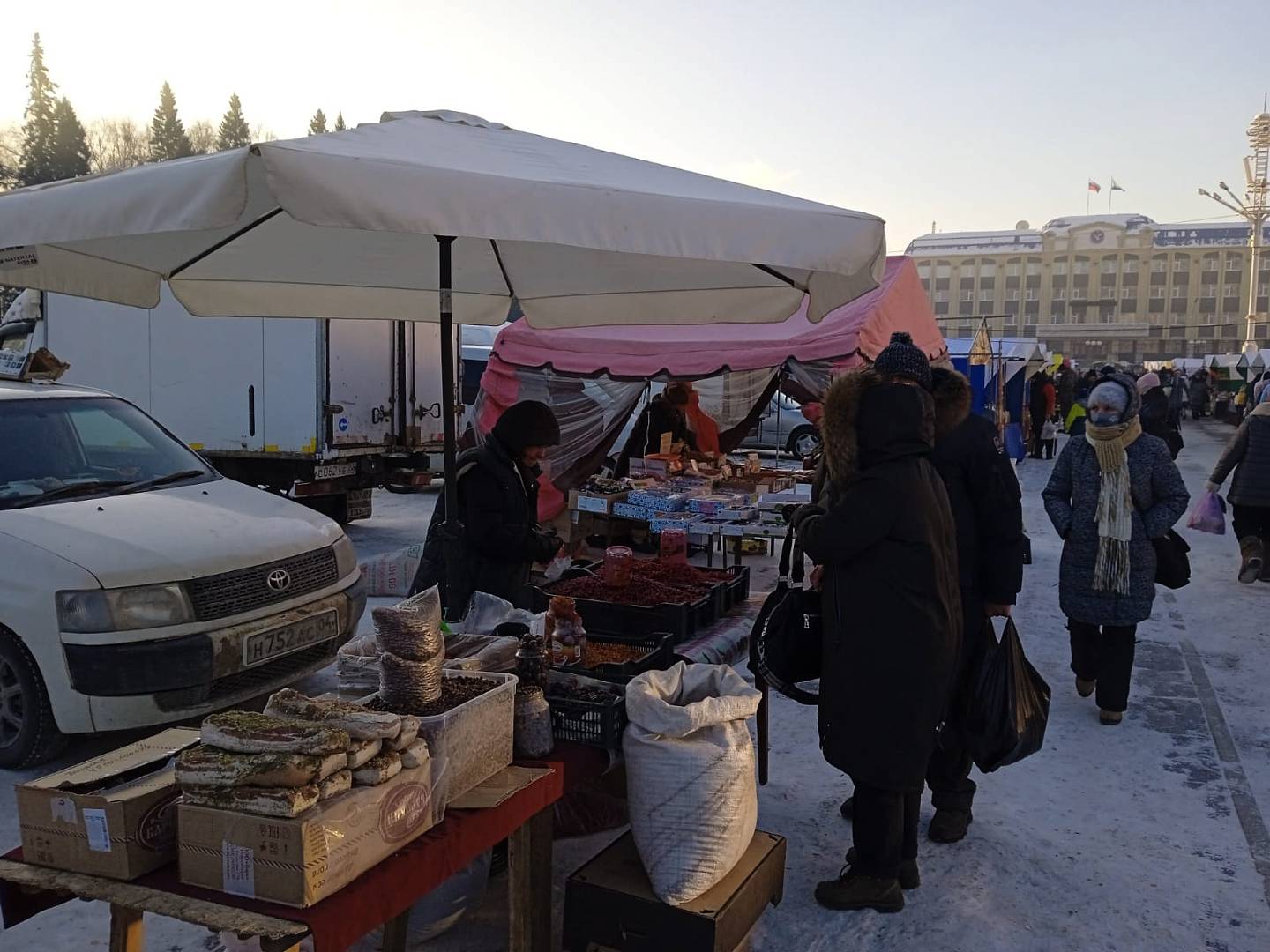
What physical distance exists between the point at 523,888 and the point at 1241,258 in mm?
124828

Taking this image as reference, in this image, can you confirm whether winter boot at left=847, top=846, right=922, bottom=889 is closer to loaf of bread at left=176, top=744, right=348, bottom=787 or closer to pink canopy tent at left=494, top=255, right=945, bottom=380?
loaf of bread at left=176, top=744, right=348, bottom=787

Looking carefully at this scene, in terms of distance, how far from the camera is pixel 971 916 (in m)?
3.47

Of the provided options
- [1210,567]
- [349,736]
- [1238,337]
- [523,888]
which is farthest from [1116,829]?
[1238,337]

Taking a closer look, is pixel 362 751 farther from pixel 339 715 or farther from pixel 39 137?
pixel 39 137

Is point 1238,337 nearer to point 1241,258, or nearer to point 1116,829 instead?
point 1241,258

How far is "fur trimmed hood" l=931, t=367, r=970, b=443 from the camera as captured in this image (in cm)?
391

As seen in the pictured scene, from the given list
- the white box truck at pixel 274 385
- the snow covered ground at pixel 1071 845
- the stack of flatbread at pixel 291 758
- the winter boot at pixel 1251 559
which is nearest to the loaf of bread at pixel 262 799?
the stack of flatbread at pixel 291 758

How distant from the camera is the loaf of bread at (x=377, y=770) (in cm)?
211

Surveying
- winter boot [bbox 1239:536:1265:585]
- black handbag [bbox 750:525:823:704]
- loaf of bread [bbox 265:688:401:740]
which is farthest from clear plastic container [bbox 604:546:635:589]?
winter boot [bbox 1239:536:1265:585]

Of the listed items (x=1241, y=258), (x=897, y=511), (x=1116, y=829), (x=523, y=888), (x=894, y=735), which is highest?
(x=1241, y=258)

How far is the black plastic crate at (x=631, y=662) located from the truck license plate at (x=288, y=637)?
1.94m

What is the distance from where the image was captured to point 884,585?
314 cm

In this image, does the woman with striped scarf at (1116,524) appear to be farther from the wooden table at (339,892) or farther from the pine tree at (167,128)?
the pine tree at (167,128)

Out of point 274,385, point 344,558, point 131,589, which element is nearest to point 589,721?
point 131,589
